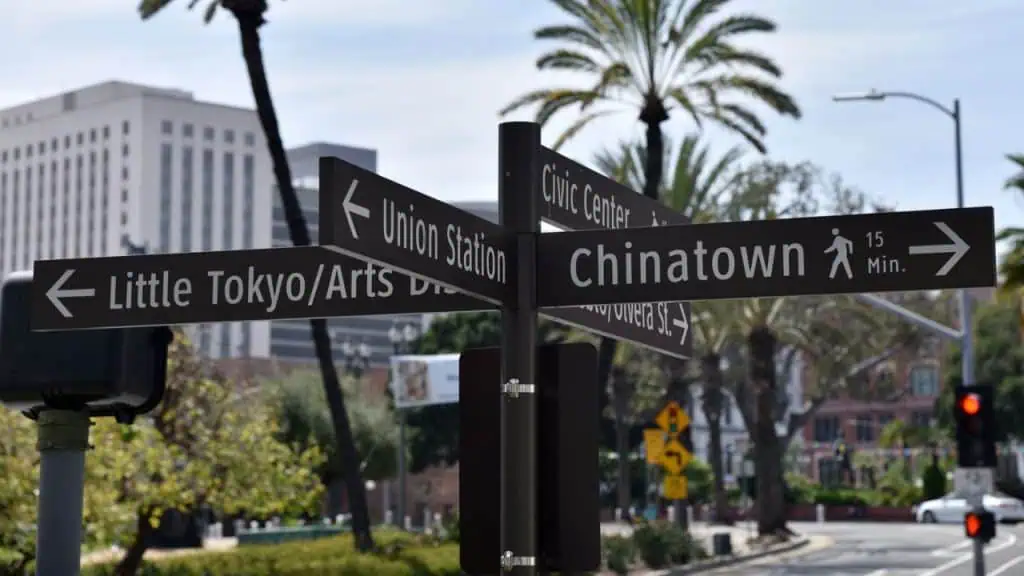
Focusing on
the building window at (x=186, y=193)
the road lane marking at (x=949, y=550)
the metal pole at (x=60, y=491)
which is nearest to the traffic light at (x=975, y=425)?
the metal pole at (x=60, y=491)

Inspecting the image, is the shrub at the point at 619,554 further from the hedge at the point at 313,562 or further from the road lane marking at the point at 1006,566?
the road lane marking at the point at 1006,566

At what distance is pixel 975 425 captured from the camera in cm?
2014

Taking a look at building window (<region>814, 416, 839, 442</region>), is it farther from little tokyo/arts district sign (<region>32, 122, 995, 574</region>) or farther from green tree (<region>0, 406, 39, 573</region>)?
little tokyo/arts district sign (<region>32, 122, 995, 574</region>)

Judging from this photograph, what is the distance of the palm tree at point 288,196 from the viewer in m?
32.8

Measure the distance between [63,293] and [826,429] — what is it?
413ft

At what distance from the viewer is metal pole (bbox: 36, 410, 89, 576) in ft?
14.1

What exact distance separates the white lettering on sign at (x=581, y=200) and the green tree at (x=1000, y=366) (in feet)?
259

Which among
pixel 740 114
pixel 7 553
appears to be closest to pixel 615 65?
pixel 740 114

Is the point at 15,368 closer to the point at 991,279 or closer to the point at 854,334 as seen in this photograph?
the point at 991,279

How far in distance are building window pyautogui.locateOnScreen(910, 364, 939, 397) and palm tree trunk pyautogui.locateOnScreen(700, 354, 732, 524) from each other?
4397 cm

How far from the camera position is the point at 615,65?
3481 cm

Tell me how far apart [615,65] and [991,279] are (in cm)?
3075

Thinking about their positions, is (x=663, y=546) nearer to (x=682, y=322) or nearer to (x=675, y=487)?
(x=675, y=487)

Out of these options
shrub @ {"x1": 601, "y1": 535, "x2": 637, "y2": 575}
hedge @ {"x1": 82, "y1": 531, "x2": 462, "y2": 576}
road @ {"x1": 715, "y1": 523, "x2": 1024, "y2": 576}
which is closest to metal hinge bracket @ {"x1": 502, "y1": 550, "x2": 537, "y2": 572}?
hedge @ {"x1": 82, "y1": 531, "x2": 462, "y2": 576}
